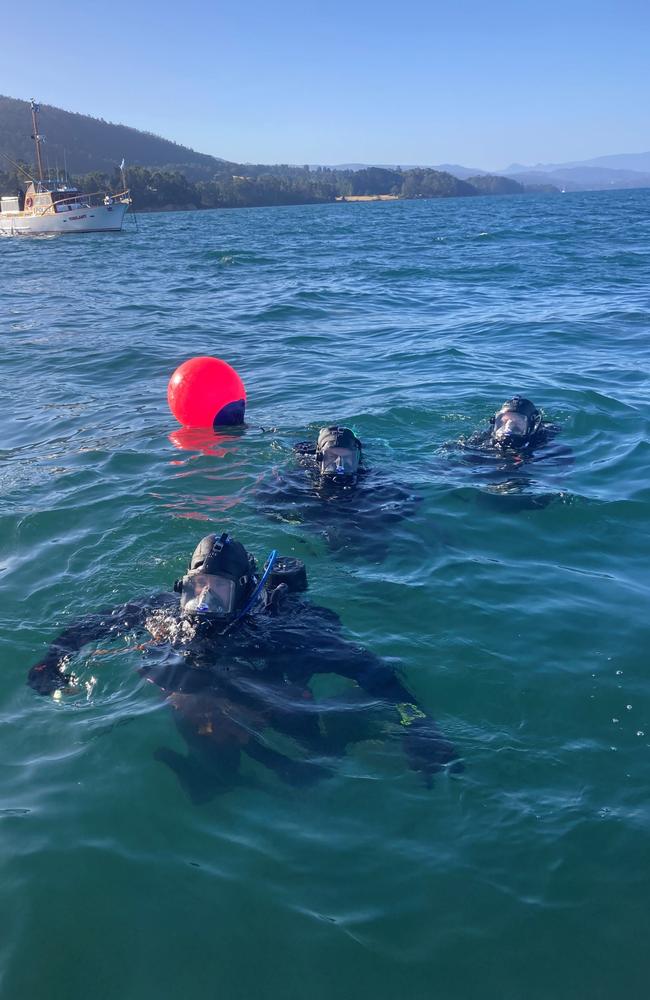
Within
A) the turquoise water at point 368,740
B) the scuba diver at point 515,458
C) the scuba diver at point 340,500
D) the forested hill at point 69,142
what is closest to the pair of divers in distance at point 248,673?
the turquoise water at point 368,740

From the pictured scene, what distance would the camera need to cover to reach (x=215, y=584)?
528 cm

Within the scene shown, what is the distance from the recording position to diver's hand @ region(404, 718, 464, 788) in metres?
4.77

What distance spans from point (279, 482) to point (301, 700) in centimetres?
401

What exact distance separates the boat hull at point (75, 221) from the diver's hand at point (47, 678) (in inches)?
2568

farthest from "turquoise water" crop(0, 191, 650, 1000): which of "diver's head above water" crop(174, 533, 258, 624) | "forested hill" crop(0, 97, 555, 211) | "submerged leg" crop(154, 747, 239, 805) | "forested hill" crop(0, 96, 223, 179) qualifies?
"forested hill" crop(0, 96, 223, 179)

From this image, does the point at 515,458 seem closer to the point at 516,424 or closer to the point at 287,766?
the point at 516,424

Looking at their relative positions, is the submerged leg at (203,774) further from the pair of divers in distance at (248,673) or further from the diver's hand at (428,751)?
the diver's hand at (428,751)

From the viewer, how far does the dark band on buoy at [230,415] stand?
10922 millimetres

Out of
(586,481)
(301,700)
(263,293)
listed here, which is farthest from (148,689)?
(263,293)

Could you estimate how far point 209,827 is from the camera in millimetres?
4418

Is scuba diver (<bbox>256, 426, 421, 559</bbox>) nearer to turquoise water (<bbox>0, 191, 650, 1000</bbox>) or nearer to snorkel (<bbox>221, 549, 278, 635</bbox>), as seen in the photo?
turquoise water (<bbox>0, 191, 650, 1000</bbox>)

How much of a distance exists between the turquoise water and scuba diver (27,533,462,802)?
0.47ft

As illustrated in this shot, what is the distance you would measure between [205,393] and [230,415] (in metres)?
0.59

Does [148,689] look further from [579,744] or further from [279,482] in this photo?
[279,482]
